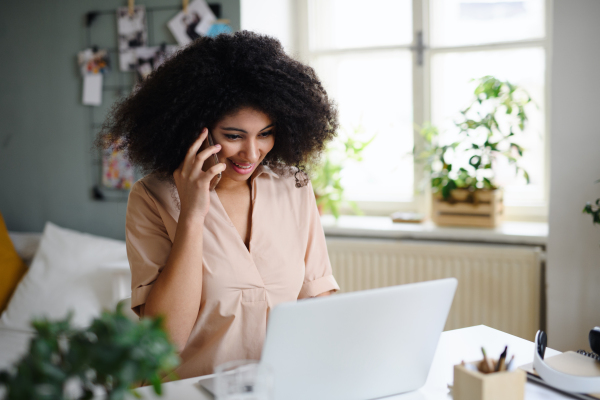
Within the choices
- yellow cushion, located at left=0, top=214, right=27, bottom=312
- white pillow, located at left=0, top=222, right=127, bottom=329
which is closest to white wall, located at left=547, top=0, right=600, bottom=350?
white pillow, located at left=0, top=222, right=127, bottom=329

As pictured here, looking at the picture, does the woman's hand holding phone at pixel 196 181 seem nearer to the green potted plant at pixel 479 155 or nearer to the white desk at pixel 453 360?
the white desk at pixel 453 360

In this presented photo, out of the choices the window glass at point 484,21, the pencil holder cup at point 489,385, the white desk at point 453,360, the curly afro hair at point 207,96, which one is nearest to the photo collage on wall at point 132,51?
the window glass at point 484,21

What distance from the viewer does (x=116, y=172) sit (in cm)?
283

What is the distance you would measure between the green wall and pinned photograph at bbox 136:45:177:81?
15 cm

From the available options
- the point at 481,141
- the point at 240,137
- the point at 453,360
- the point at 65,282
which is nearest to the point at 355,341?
the point at 453,360

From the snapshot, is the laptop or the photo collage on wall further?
the photo collage on wall

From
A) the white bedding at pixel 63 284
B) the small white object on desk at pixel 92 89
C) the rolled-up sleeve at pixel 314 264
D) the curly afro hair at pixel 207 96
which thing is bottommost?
the white bedding at pixel 63 284

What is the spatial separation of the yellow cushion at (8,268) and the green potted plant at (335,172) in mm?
1465

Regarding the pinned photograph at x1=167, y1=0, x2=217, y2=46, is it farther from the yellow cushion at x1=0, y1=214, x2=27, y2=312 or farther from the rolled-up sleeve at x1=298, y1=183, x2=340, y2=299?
the rolled-up sleeve at x1=298, y1=183, x2=340, y2=299

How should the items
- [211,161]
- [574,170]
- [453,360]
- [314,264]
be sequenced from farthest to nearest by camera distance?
[574,170], [314,264], [211,161], [453,360]

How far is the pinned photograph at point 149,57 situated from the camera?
2662 millimetres

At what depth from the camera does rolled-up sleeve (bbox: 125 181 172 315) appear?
1.24 metres

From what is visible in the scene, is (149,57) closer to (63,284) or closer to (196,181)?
(63,284)

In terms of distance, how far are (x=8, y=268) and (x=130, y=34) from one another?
125cm
